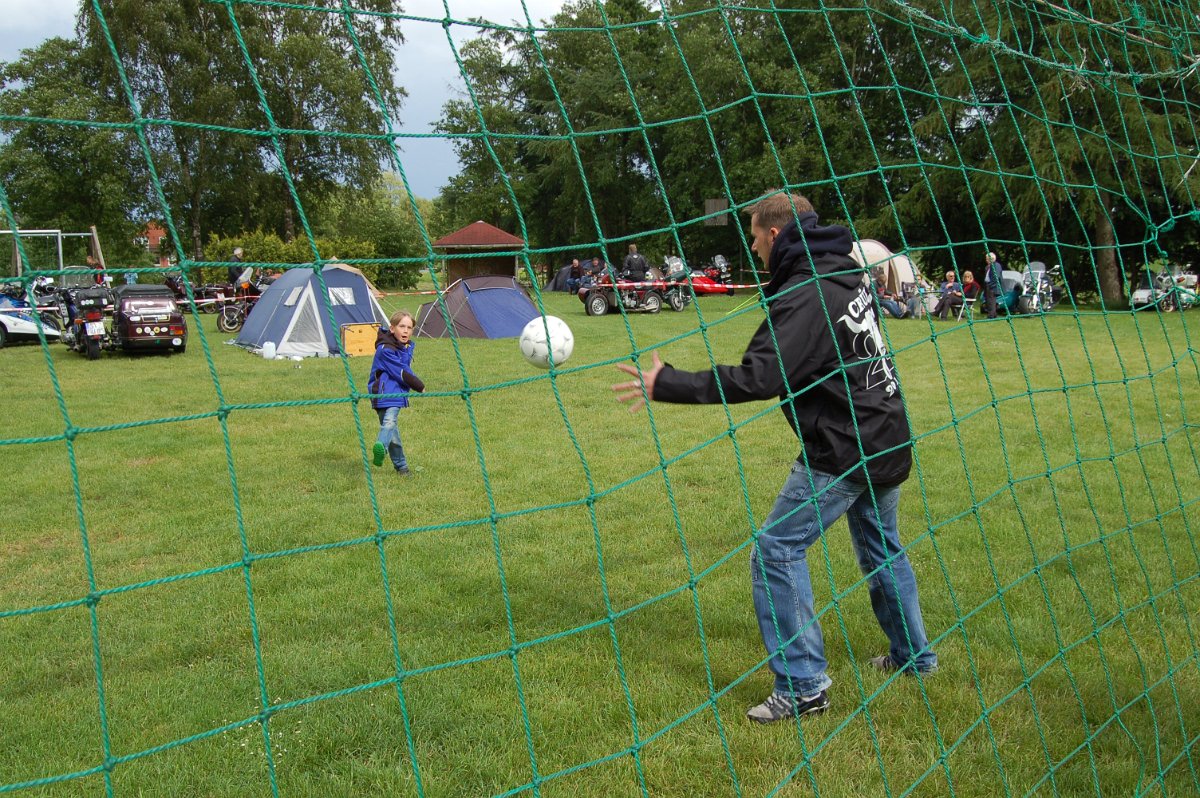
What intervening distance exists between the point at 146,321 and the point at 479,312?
503 centimetres

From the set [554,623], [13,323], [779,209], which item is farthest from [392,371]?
[13,323]

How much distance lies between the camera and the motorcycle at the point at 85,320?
12.7 m

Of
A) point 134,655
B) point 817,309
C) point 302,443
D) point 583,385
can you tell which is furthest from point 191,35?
point 817,309

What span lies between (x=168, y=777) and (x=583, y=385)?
7.49m

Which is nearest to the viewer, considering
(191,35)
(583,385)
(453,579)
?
(453,579)

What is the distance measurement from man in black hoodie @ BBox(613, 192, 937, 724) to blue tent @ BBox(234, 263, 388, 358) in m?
10.5

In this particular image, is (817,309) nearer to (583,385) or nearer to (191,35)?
(583,385)

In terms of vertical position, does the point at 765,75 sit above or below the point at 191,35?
below

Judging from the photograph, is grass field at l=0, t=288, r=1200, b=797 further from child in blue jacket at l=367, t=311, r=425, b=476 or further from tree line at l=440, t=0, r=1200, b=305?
tree line at l=440, t=0, r=1200, b=305

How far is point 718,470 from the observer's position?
6.02m

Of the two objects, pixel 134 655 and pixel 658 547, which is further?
pixel 658 547

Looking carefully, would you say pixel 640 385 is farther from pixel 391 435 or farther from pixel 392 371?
pixel 391 435

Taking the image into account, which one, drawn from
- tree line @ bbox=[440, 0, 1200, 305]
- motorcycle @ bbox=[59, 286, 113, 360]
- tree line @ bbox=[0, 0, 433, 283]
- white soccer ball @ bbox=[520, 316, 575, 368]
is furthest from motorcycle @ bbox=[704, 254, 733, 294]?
white soccer ball @ bbox=[520, 316, 575, 368]

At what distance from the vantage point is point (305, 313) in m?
13.1
